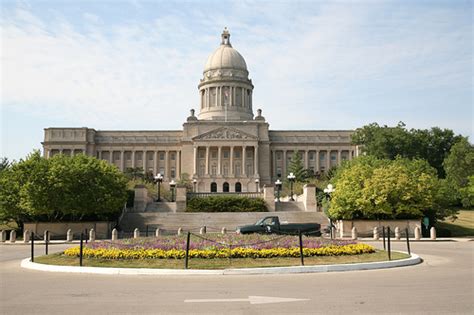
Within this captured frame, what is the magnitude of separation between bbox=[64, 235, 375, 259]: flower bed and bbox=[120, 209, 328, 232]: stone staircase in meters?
25.0

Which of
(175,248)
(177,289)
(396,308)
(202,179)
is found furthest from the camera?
(202,179)

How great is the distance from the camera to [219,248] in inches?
727

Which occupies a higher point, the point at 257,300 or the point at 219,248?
the point at 219,248

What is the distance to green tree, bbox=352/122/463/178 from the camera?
264 feet

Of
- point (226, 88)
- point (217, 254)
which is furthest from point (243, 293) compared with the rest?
point (226, 88)

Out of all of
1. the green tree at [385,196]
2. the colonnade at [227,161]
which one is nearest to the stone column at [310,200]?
the green tree at [385,196]

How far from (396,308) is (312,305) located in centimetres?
166

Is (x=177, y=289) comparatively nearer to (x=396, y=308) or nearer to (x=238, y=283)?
(x=238, y=283)

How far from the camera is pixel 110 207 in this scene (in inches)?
1695

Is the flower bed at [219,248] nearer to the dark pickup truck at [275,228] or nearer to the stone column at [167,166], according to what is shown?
the dark pickup truck at [275,228]

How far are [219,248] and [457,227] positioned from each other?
36.9m

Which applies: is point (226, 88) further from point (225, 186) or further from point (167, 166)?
point (225, 186)

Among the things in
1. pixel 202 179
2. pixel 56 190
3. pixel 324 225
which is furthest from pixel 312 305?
pixel 202 179

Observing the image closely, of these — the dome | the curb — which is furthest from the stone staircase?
the dome
